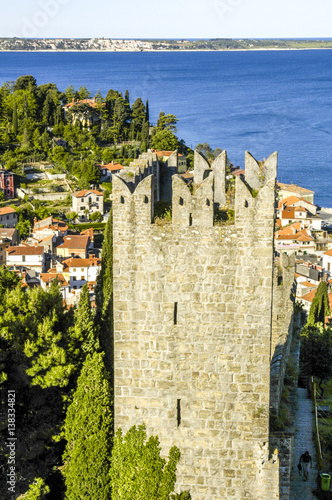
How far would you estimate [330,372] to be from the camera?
871 inches

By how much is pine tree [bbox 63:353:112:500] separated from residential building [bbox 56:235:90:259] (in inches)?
1890

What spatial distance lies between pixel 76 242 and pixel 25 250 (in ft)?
16.0

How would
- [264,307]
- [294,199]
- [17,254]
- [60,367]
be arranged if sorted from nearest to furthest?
[264,307]
[60,367]
[17,254]
[294,199]

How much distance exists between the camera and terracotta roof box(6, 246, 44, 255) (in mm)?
57469

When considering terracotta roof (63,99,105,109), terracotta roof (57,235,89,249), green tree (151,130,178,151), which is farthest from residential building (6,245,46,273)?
terracotta roof (63,99,105,109)

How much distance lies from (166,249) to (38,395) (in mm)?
6034

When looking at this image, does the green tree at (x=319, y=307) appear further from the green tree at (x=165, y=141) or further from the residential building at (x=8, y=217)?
the green tree at (x=165, y=141)

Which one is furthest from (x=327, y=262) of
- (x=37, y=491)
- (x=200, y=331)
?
(x=200, y=331)

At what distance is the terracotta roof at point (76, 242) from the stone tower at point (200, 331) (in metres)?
50.9

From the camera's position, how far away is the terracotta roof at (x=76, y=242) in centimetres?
6000

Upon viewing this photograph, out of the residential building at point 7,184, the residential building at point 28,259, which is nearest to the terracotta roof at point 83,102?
the residential building at point 7,184

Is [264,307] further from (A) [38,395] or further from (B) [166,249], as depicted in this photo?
(A) [38,395]

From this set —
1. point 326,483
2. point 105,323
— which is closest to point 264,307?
point 326,483

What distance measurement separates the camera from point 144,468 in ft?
29.2
